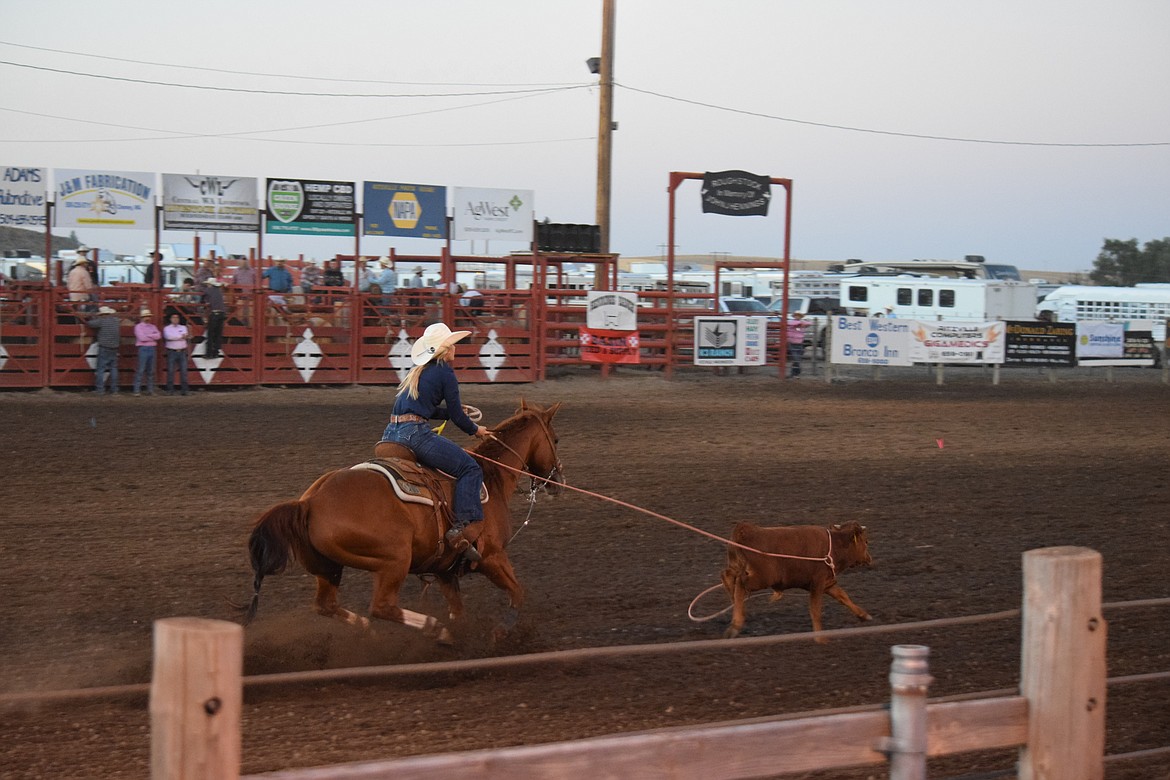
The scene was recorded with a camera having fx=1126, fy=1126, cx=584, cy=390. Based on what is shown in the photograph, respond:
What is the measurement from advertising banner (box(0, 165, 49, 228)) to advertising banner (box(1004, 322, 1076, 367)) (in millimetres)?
20107

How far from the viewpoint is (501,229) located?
76.0 ft

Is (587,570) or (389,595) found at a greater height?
(389,595)

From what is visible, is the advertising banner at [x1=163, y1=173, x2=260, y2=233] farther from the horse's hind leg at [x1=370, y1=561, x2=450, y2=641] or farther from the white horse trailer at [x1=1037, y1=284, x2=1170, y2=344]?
the white horse trailer at [x1=1037, y1=284, x2=1170, y2=344]

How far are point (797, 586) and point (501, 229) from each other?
17.3 metres

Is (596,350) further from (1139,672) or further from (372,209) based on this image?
(1139,672)

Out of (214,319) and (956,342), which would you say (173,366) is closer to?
(214,319)

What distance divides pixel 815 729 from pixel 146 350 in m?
17.5

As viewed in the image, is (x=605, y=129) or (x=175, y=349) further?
(x=605, y=129)

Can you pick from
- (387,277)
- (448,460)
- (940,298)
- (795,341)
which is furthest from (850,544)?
(940,298)

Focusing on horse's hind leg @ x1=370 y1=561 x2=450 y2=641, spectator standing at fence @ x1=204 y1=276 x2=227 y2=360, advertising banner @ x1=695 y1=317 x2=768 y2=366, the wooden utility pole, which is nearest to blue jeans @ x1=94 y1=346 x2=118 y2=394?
spectator standing at fence @ x1=204 y1=276 x2=227 y2=360

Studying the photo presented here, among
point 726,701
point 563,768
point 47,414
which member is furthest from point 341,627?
point 47,414

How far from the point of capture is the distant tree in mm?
63156

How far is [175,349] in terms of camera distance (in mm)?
18750

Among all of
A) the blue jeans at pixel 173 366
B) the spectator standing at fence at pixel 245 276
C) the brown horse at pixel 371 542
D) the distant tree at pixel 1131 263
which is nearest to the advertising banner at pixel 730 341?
the spectator standing at fence at pixel 245 276
